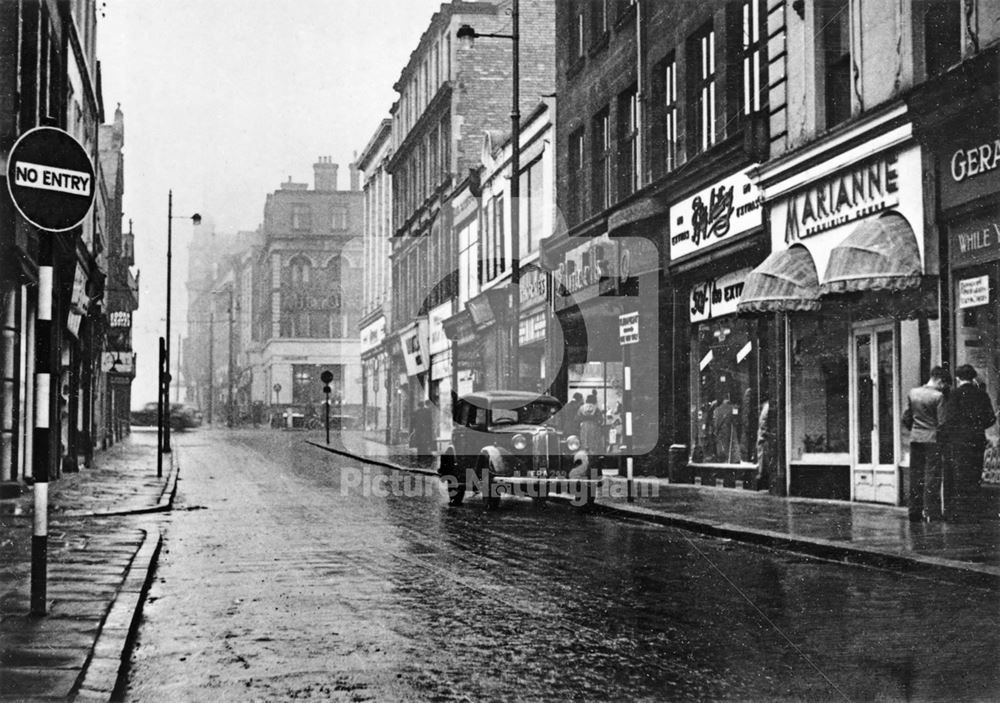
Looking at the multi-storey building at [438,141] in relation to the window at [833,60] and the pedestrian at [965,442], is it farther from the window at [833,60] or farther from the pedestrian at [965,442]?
the pedestrian at [965,442]

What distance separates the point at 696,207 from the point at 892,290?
7715 millimetres

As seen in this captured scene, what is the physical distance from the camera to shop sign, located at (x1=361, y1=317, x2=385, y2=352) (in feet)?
214

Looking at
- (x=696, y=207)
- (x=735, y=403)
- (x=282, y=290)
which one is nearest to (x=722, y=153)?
(x=696, y=207)

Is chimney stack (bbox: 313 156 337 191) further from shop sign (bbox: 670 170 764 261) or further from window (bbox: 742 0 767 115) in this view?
window (bbox: 742 0 767 115)

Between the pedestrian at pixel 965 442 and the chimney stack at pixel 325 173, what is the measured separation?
94.5 metres

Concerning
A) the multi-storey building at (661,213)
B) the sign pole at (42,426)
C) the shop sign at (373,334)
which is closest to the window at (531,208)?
the multi-storey building at (661,213)

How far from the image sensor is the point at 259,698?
20.6ft

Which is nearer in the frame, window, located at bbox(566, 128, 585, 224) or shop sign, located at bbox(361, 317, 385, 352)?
window, located at bbox(566, 128, 585, 224)

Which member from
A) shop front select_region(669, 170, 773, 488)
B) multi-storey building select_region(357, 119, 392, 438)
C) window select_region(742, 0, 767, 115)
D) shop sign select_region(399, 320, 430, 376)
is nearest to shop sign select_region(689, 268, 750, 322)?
shop front select_region(669, 170, 773, 488)

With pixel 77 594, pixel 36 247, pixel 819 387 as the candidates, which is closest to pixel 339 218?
pixel 36 247

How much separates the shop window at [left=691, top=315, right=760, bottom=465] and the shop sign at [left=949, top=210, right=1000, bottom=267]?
6.14 m

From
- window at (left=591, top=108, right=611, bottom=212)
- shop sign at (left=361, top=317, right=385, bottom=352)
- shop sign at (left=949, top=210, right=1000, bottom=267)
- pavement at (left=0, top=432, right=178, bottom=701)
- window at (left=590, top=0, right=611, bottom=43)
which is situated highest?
window at (left=590, top=0, right=611, bottom=43)

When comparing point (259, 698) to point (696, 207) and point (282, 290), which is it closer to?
point (696, 207)

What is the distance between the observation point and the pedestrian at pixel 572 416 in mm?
22548
